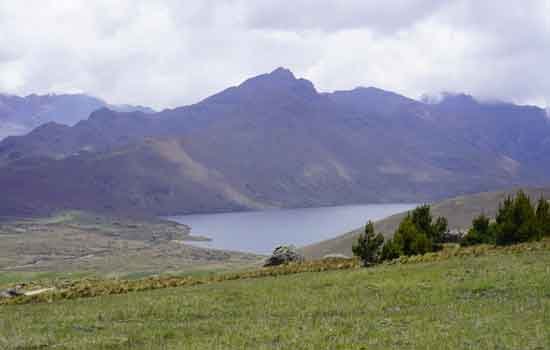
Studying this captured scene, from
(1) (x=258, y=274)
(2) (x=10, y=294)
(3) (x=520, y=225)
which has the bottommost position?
(2) (x=10, y=294)

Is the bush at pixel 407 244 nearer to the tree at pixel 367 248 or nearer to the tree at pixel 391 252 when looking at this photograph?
the tree at pixel 391 252

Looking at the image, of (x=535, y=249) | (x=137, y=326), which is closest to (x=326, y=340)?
(x=137, y=326)

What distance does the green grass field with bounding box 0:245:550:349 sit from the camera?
16406mm

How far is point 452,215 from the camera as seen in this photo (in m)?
177

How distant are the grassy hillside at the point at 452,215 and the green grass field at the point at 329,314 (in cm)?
11650

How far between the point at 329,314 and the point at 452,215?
16348cm

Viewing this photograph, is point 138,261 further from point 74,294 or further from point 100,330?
point 100,330

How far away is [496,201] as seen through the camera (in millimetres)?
186375

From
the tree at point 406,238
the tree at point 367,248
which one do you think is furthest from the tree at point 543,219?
the tree at point 367,248

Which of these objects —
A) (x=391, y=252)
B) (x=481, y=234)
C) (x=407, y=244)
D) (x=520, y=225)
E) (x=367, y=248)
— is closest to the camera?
(x=391, y=252)

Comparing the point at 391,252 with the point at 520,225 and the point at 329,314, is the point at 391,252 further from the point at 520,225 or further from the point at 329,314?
the point at 329,314

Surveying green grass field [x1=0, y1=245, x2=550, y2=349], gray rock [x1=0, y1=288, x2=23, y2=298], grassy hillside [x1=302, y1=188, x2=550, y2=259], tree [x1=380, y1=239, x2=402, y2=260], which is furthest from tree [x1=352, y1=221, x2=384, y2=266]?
grassy hillside [x1=302, y1=188, x2=550, y2=259]

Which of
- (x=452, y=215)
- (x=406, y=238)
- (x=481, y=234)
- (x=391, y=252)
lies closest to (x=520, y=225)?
(x=481, y=234)

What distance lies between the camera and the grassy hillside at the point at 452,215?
504ft
